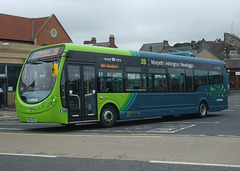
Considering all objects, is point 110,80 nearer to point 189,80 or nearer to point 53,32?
point 189,80

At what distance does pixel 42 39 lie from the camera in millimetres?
50250

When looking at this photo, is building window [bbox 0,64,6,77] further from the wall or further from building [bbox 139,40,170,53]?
building [bbox 139,40,170,53]

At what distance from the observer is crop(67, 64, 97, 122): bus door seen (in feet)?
41.0

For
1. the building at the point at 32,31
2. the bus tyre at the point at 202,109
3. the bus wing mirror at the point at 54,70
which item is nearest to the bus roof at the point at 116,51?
the bus wing mirror at the point at 54,70

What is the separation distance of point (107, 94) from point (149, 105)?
8.53 ft

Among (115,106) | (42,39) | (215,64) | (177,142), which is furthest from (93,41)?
(177,142)

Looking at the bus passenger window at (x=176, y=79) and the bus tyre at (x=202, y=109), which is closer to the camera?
the bus passenger window at (x=176, y=79)

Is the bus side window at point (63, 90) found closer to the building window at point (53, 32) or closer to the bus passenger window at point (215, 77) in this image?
the bus passenger window at point (215, 77)

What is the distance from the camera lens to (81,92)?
12797 millimetres

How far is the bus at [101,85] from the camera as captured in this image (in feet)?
40.4

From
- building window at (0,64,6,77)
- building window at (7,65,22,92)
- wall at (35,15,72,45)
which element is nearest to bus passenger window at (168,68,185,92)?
building window at (0,64,6,77)

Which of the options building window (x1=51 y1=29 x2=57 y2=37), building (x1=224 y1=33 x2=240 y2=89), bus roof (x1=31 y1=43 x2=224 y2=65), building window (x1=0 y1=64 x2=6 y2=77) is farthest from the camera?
building (x1=224 y1=33 x2=240 y2=89)

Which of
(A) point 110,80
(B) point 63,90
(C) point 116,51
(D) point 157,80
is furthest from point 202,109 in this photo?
(B) point 63,90

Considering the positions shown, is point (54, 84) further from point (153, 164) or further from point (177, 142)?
point (153, 164)
